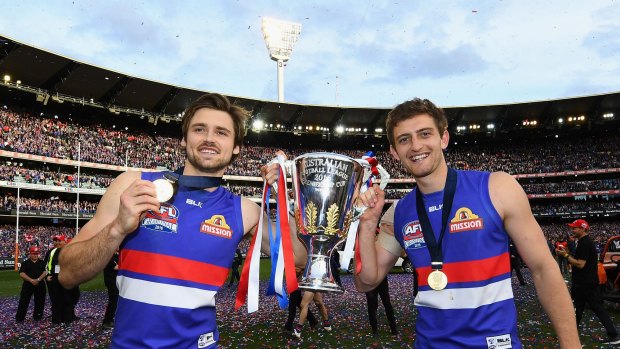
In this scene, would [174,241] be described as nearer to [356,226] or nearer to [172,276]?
[172,276]

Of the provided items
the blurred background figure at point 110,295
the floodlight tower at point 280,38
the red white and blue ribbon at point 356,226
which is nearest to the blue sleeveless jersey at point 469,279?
the red white and blue ribbon at point 356,226

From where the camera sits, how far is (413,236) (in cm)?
288

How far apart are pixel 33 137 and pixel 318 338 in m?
38.3

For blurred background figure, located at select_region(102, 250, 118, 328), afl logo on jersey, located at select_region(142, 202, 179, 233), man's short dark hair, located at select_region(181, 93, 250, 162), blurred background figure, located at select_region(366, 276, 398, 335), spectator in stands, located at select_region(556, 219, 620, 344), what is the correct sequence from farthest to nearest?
blurred background figure, located at select_region(102, 250, 118, 328) < blurred background figure, located at select_region(366, 276, 398, 335) < spectator in stands, located at select_region(556, 219, 620, 344) < man's short dark hair, located at select_region(181, 93, 250, 162) < afl logo on jersey, located at select_region(142, 202, 179, 233)

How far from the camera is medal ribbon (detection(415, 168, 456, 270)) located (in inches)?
106

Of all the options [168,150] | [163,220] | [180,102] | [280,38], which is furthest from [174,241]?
[280,38]

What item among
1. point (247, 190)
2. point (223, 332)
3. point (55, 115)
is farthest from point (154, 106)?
point (223, 332)

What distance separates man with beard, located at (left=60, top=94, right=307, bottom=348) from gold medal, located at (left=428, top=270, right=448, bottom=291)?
84 centimetres

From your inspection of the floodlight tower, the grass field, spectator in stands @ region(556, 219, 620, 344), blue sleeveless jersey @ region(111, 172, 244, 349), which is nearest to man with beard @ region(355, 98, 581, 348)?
blue sleeveless jersey @ region(111, 172, 244, 349)

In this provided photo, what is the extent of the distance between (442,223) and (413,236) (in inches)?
8.7

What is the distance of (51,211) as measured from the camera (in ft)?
121

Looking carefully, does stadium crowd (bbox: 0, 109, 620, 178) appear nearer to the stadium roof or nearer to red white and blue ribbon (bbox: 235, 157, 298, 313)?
the stadium roof

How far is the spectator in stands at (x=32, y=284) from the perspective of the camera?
37.4 ft

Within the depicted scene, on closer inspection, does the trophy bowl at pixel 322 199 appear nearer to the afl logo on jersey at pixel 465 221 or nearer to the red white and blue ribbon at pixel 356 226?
the red white and blue ribbon at pixel 356 226
